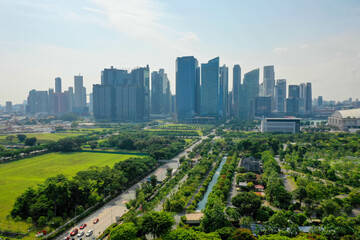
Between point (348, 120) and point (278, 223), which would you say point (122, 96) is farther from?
point (278, 223)

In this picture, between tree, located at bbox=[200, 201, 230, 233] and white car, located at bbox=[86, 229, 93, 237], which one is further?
white car, located at bbox=[86, 229, 93, 237]

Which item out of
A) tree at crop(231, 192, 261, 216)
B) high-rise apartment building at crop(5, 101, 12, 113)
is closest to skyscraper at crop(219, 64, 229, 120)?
tree at crop(231, 192, 261, 216)

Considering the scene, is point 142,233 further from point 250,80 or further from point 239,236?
point 250,80

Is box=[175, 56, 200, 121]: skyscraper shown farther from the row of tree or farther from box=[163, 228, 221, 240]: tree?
box=[163, 228, 221, 240]: tree

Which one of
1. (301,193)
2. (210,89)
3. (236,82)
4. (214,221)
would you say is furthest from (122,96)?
(214,221)

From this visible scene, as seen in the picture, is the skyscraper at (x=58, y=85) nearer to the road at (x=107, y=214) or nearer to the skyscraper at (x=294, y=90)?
the skyscraper at (x=294, y=90)

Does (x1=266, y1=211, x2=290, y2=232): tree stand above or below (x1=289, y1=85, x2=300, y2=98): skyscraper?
below

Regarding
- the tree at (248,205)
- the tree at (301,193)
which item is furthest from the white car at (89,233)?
the tree at (301,193)
